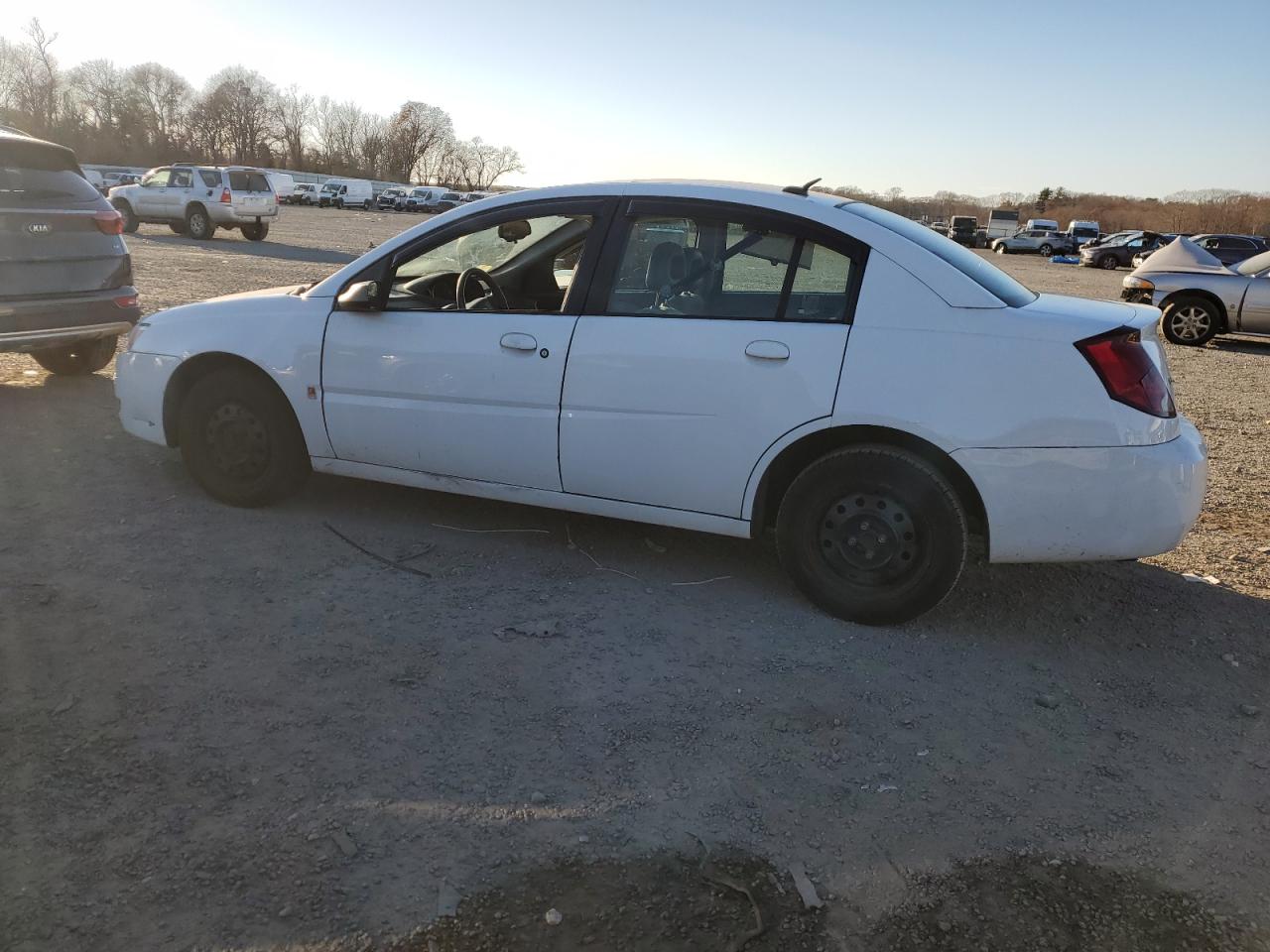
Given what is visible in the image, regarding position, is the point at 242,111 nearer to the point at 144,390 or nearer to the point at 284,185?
the point at 284,185

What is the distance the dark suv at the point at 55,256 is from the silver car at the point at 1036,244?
2164 inches

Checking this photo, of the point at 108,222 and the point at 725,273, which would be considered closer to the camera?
the point at 725,273

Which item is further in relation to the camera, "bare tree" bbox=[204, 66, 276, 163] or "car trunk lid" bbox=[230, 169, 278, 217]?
"bare tree" bbox=[204, 66, 276, 163]

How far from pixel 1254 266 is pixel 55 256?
14.7 metres

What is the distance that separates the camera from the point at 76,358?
8.15 m

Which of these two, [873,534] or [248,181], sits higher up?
[248,181]

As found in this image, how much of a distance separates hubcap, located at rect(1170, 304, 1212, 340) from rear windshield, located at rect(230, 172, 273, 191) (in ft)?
74.2

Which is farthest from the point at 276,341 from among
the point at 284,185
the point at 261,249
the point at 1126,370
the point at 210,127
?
the point at 210,127

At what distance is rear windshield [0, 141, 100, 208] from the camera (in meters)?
6.68

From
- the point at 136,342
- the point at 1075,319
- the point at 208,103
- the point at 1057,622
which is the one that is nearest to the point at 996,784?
the point at 1057,622

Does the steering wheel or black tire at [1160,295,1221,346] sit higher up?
the steering wheel

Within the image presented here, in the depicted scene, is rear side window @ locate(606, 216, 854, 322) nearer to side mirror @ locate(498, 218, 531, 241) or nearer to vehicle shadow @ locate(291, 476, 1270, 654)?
side mirror @ locate(498, 218, 531, 241)

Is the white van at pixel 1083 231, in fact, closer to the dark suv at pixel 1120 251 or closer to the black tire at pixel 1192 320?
the dark suv at pixel 1120 251

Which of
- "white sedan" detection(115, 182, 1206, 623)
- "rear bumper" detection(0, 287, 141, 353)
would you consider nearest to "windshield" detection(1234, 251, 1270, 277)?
"white sedan" detection(115, 182, 1206, 623)
